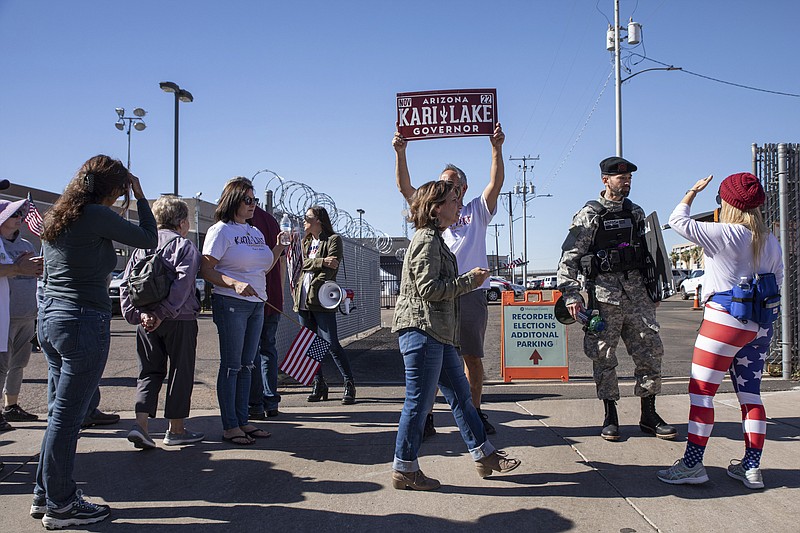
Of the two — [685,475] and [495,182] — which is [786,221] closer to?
[495,182]

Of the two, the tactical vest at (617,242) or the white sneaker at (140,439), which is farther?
the tactical vest at (617,242)

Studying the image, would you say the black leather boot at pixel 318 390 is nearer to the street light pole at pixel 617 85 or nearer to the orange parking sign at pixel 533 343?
the orange parking sign at pixel 533 343

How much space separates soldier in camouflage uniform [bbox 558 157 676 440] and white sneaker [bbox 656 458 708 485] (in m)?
0.90

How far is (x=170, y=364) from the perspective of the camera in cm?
471

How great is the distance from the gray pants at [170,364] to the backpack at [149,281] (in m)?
0.31

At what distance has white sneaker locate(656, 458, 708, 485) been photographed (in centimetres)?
366

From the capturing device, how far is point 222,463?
4.33m

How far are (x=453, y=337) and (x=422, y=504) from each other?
0.95 metres

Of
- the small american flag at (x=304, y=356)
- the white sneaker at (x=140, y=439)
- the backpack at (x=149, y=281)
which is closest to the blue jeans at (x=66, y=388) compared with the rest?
the backpack at (x=149, y=281)

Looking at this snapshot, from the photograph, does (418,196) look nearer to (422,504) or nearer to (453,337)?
(453,337)

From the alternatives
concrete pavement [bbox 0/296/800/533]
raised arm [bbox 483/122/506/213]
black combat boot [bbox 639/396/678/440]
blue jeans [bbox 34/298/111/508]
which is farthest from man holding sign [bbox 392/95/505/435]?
blue jeans [bbox 34/298/111/508]

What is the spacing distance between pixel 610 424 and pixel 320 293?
2978 millimetres

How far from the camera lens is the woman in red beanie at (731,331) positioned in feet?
12.1

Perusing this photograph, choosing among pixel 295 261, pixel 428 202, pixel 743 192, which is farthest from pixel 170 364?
pixel 743 192
